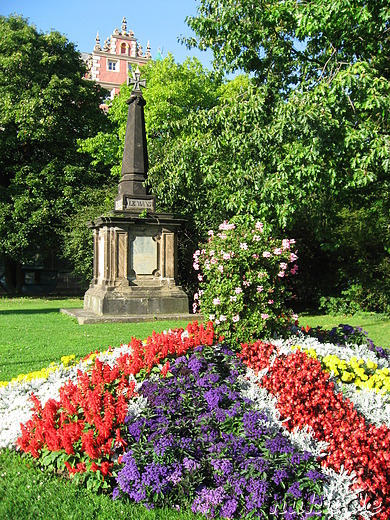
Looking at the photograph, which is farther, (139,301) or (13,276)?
(13,276)

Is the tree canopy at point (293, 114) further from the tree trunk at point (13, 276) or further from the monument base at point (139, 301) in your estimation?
the tree trunk at point (13, 276)

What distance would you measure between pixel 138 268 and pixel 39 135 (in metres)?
14.2

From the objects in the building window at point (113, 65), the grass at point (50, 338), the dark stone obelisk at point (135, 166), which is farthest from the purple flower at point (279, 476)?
the building window at point (113, 65)

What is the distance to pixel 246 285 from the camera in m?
6.27

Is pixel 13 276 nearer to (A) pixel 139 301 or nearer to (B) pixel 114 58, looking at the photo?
(A) pixel 139 301

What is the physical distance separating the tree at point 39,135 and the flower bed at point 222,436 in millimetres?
20866

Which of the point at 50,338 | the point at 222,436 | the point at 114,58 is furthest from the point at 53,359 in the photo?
the point at 114,58

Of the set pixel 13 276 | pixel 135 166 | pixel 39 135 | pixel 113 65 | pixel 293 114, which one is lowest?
pixel 13 276

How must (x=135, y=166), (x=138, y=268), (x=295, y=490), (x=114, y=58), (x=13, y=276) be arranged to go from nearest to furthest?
(x=295, y=490) → (x=138, y=268) → (x=135, y=166) → (x=13, y=276) → (x=114, y=58)

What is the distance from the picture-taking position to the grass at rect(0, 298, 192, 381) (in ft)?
25.6

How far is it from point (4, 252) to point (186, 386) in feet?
75.1

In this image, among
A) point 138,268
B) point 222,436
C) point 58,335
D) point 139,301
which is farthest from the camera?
point 138,268

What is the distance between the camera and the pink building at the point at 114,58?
53781 millimetres

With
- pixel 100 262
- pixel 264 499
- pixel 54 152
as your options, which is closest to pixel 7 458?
pixel 264 499
